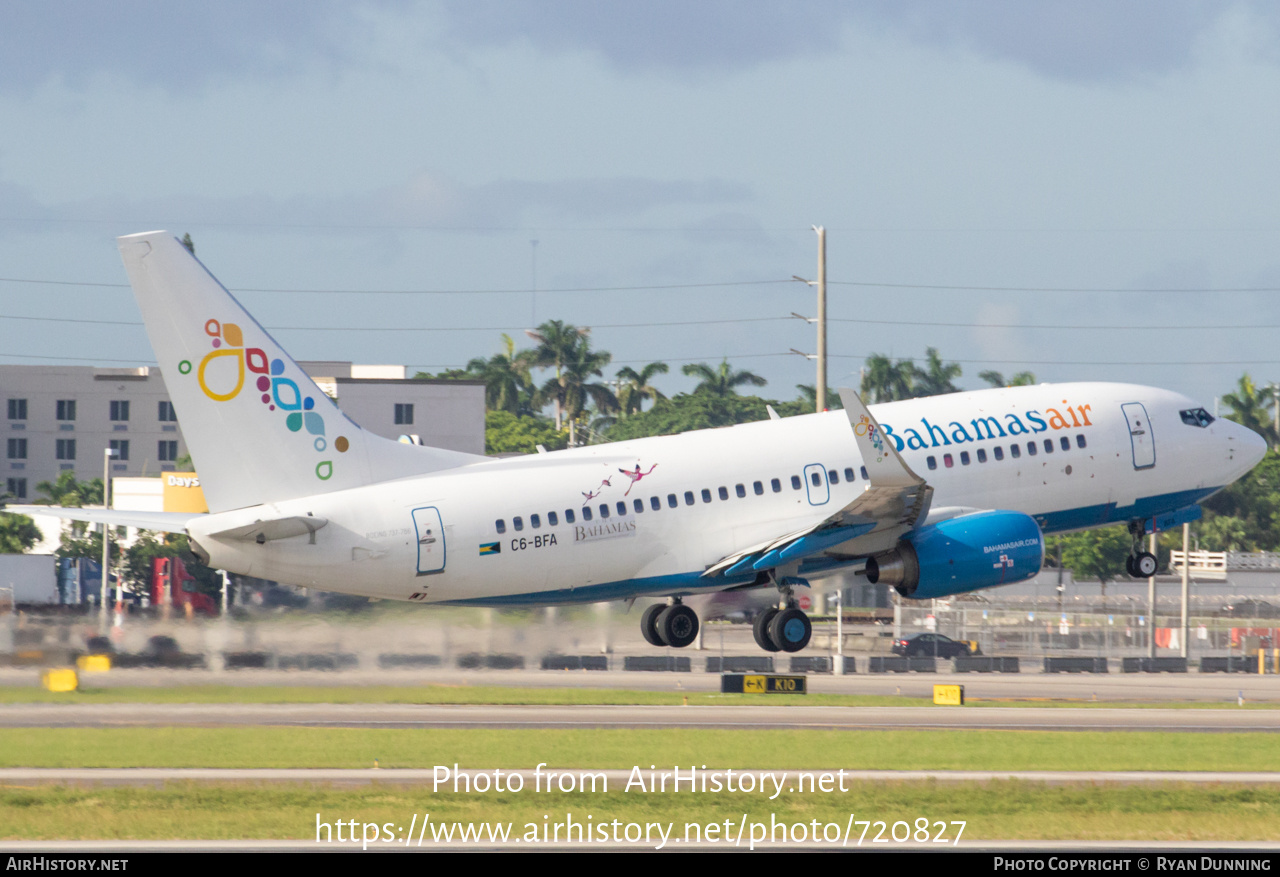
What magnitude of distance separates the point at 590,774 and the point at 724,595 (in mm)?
9337

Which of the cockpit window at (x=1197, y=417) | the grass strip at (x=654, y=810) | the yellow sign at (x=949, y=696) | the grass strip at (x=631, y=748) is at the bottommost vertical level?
the yellow sign at (x=949, y=696)

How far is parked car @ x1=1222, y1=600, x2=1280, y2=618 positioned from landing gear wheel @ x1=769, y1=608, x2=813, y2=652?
74.4m

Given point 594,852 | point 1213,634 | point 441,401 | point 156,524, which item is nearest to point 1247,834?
point 594,852

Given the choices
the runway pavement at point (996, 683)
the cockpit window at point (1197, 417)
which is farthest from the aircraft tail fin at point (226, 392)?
the cockpit window at point (1197, 417)

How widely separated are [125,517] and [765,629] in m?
16.8

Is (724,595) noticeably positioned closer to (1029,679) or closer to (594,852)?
(594,852)

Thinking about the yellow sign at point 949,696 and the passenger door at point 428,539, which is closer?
the passenger door at point 428,539

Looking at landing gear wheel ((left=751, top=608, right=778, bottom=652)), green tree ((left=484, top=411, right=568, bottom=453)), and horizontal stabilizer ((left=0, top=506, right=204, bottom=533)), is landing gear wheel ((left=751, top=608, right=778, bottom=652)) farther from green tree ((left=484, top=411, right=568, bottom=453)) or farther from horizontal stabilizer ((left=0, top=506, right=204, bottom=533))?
green tree ((left=484, top=411, right=568, bottom=453))

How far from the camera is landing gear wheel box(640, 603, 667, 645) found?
46.5 meters

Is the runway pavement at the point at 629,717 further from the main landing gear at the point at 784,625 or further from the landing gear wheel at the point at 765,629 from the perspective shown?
the main landing gear at the point at 784,625

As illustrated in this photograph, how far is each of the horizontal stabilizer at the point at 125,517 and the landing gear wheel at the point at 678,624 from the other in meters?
13.2

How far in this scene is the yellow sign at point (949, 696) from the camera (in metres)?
65.1

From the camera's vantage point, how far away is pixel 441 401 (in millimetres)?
155375

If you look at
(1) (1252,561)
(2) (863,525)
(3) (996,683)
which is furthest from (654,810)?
(1) (1252,561)
